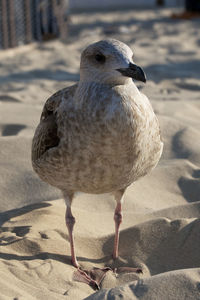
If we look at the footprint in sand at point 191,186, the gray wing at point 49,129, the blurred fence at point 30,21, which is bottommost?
the blurred fence at point 30,21

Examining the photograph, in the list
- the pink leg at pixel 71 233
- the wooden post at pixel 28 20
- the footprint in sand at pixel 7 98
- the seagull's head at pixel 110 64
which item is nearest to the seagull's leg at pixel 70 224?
the pink leg at pixel 71 233

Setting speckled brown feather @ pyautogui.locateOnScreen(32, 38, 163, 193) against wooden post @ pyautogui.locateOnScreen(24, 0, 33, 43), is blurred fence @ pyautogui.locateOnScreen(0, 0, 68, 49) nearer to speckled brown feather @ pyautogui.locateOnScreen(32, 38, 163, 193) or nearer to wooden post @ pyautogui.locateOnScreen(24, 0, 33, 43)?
wooden post @ pyautogui.locateOnScreen(24, 0, 33, 43)

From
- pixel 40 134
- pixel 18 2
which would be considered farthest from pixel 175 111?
pixel 18 2

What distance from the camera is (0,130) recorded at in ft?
21.3

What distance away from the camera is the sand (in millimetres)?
3492

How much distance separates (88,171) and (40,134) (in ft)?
2.26

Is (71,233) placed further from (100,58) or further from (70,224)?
(100,58)

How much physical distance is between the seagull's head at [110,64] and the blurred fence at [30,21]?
828 centimetres

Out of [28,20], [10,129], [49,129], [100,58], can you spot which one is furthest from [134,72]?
[28,20]

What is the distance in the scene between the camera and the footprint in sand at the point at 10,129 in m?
6.43

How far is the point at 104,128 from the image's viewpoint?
352cm

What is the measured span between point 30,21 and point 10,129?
6652mm

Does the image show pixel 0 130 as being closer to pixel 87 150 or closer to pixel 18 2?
pixel 87 150

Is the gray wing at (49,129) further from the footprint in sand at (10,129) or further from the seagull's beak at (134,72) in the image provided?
the footprint in sand at (10,129)
